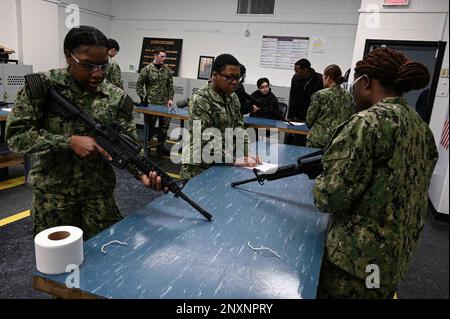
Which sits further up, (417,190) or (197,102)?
(197,102)

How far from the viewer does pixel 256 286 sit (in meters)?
0.98

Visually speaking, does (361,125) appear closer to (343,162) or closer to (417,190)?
(343,162)

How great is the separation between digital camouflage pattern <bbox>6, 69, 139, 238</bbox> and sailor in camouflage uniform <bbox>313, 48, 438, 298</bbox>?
0.89 metres

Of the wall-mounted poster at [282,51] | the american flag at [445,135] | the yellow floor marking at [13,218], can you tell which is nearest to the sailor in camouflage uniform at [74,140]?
the american flag at [445,135]

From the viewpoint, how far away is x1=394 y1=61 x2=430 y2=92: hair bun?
0.94m

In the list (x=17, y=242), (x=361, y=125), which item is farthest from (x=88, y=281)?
(x=17, y=242)

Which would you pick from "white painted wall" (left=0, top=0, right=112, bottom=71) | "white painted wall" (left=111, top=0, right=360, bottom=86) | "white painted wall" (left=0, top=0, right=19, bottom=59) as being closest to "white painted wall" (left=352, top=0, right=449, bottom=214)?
"white painted wall" (left=111, top=0, right=360, bottom=86)

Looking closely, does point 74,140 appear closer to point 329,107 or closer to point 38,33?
point 329,107

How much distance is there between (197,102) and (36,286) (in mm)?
Result: 1276

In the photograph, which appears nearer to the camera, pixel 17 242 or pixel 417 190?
pixel 417 190

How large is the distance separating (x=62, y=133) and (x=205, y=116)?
0.82 meters

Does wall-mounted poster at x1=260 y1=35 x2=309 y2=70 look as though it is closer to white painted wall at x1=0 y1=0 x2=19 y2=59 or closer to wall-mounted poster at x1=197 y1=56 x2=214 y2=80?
wall-mounted poster at x1=197 y1=56 x2=214 y2=80

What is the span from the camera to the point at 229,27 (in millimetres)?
6438

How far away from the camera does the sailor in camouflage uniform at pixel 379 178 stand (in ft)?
3.05
